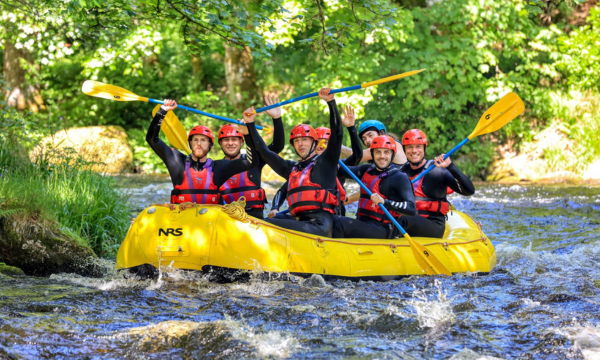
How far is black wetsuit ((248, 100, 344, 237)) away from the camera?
4.74m

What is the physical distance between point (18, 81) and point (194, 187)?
11.3m

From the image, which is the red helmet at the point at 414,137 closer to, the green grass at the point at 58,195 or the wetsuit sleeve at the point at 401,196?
the wetsuit sleeve at the point at 401,196

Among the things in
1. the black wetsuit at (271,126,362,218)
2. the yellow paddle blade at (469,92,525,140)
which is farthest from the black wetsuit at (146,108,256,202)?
the yellow paddle blade at (469,92,525,140)

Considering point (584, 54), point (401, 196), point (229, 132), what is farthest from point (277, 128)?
point (584, 54)

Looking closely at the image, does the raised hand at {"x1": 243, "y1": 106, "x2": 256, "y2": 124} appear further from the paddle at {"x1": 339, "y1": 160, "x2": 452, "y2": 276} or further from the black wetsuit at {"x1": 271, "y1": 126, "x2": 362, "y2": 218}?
the paddle at {"x1": 339, "y1": 160, "x2": 452, "y2": 276}

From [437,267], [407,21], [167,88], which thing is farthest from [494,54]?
[437,267]

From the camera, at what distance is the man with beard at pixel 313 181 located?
4754 millimetres

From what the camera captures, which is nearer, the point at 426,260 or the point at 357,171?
the point at 426,260

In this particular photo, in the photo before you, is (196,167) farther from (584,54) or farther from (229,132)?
(584,54)

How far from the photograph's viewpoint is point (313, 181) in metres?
4.88

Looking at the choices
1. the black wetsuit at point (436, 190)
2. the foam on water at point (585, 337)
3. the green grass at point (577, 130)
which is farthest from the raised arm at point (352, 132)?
the green grass at point (577, 130)

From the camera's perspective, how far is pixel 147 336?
3334mm

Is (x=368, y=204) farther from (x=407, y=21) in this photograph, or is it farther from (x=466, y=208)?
(x=407, y=21)

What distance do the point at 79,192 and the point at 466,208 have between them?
5.57 meters
